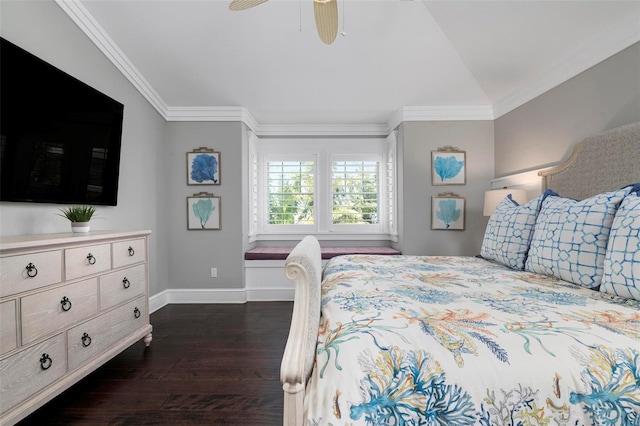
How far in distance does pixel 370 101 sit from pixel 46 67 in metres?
2.87

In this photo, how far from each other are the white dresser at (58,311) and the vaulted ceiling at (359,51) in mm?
1811

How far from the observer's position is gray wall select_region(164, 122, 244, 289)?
3.69m

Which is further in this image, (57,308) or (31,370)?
(57,308)

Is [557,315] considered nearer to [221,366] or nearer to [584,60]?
[221,366]

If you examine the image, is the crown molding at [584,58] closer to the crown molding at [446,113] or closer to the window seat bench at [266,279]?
the crown molding at [446,113]

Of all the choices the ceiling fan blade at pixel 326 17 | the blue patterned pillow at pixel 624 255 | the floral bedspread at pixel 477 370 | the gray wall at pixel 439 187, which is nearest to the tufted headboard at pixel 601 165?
the blue patterned pillow at pixel 624 255

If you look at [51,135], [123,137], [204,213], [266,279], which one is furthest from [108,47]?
[266,279]

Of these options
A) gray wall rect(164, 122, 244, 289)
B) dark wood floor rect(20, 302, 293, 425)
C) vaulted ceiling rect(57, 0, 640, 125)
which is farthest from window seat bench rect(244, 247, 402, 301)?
vaulted ceiling rect(57, 0, 640, 125)

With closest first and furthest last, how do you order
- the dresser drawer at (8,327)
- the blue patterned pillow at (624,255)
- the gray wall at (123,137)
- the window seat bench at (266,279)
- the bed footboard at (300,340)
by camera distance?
1. the bed footboard at (300,340)
2. the blue patterned pillow at (624,255)
3. the dresser drawer at (8,327)
4. the gray wall at (123,137)
5. the window seat bench at (266,279)

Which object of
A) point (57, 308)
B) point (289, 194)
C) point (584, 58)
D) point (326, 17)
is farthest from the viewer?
point (289, 194)

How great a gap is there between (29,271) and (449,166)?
12.5 feet

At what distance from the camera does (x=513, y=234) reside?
188 centimetres

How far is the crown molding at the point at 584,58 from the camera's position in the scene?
2.00 meters

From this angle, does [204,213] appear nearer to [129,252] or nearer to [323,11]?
[129,252]
